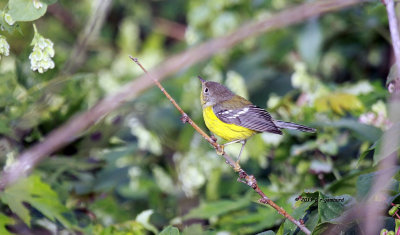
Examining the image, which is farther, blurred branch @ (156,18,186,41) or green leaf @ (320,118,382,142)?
blurred branch @ (156,18,186,41)

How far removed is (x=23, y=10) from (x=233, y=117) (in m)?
1.28

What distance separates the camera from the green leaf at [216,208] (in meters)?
2.80

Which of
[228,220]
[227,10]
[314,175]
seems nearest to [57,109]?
[228,220]

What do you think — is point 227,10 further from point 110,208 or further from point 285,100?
point 110,208

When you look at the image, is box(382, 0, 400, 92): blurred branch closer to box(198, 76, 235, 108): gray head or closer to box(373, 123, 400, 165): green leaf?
box(373, 123, 400, 165): green leaf

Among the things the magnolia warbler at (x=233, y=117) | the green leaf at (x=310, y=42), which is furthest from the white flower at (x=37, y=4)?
the green leaf at (x=310, y=42)

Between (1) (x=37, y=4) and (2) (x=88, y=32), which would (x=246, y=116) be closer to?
(2) (x=88, y=32)

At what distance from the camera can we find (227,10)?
483 centimetres

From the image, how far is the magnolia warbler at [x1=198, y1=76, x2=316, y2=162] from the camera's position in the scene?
8.79 ft

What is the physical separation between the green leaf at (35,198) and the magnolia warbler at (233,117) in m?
0.85

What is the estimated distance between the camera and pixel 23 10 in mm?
1903

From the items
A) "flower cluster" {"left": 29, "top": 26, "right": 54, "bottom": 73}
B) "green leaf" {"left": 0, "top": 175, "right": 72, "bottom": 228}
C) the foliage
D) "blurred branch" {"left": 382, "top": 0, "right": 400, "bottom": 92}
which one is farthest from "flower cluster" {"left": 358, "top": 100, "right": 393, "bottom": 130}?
"flower cluster" {"left": 29, "top": 26, "right": 54, "bottom": 73}

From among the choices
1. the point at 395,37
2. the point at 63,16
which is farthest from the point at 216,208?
the point at 63,16

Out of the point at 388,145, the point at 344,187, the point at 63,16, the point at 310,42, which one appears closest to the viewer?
the point at 388,145
